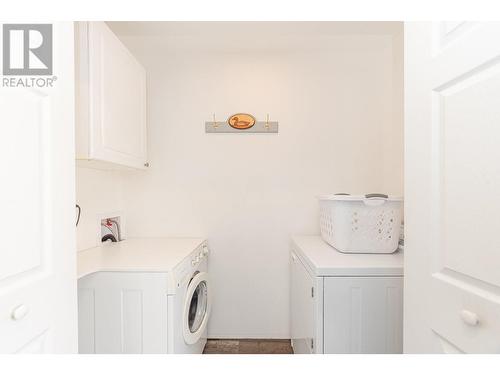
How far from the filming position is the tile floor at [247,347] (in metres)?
2.11

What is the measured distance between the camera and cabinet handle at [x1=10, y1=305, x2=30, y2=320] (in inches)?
26.9

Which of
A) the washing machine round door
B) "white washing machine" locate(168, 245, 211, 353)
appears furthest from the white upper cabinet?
the washing machine round door

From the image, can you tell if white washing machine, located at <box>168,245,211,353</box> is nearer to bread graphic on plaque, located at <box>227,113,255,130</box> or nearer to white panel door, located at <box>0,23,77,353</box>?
white panel door, located at <box>0,23,77,353</box>

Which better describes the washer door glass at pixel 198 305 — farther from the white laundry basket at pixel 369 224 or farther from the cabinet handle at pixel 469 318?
the cabinet handle at pixel 469 318

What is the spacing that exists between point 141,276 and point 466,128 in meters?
1.40

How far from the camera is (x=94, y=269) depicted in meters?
1.38

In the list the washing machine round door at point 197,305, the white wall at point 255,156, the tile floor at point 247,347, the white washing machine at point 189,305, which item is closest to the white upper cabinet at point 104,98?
the white wall at point 255,156

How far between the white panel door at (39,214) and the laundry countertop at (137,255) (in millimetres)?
459

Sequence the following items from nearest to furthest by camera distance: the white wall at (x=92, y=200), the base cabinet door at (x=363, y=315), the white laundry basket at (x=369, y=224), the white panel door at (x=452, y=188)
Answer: the white panel door at (x=452, y=188) → the base cabinet door at (x=363, y=315) → the white laundry basket at (x=369, y=224) → the white wall at (x=92, y=200)

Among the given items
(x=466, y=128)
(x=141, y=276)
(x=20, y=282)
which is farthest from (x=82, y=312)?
(x=466, y=128)

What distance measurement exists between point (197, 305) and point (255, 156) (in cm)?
121

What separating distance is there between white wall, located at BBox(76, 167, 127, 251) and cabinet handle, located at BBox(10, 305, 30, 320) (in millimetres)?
1146

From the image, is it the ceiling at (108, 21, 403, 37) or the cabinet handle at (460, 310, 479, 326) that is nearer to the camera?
the cabinet handle at (460, 310, 479, 326)
